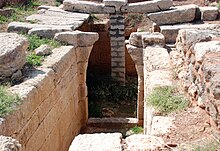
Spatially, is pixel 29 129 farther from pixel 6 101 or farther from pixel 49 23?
pixel 49 23

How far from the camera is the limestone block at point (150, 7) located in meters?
12.7

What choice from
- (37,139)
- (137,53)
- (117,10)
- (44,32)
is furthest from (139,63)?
(37,139)

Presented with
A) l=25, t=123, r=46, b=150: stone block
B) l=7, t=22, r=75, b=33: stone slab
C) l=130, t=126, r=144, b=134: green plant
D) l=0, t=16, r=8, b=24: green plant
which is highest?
l=0, t=16, r=8, b=24: green plant

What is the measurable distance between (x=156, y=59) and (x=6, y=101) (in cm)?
360

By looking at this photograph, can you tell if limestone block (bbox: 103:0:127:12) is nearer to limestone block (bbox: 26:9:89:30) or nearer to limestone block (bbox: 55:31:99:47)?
limestone block (bbox: 26:9:89:30)

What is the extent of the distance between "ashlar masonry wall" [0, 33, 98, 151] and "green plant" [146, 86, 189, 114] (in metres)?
2.09

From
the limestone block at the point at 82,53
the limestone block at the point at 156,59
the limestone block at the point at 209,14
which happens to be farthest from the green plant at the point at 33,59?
the limestone block at the point at 209,14

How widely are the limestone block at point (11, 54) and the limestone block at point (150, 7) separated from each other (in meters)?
6.43

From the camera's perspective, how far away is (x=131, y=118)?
11250 mm

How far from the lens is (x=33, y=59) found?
8.20 m

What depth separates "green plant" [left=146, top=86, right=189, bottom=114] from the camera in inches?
219

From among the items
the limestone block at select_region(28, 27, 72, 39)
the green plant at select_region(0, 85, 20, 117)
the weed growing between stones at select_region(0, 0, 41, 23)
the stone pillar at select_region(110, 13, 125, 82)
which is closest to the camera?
the green plant at select_region(0, 85, 20, 117)

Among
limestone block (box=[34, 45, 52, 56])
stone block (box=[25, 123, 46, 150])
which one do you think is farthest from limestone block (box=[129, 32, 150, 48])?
stone block (box=[25, 123, 46, 150])

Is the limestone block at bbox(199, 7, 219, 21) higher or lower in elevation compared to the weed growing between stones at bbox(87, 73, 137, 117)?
higher
